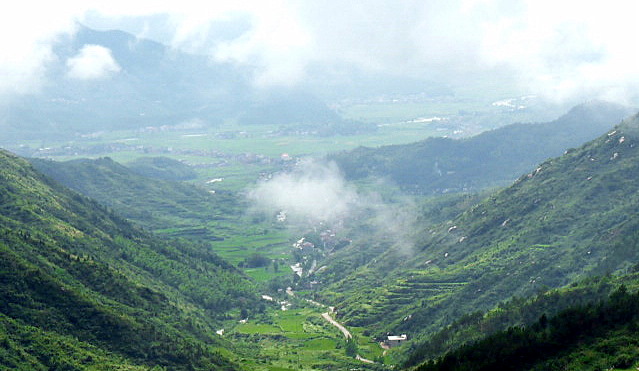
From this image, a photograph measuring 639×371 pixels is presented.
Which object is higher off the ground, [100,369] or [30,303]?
[30,303]

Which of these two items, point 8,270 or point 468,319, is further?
point 468,319

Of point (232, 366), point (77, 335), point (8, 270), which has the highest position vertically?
point (8, 270)

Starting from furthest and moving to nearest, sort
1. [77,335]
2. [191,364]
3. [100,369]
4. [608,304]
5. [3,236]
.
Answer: [3,236], [191,364], [77,335], [100,369], [608,304]

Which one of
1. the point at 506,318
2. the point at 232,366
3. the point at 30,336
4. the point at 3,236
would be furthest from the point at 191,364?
the point at 506,318

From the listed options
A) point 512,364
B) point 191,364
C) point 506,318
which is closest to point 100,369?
point 191,364

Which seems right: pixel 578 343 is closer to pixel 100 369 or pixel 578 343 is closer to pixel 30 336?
pixel 100 369

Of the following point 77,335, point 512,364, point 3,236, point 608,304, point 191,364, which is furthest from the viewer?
point 3,236
